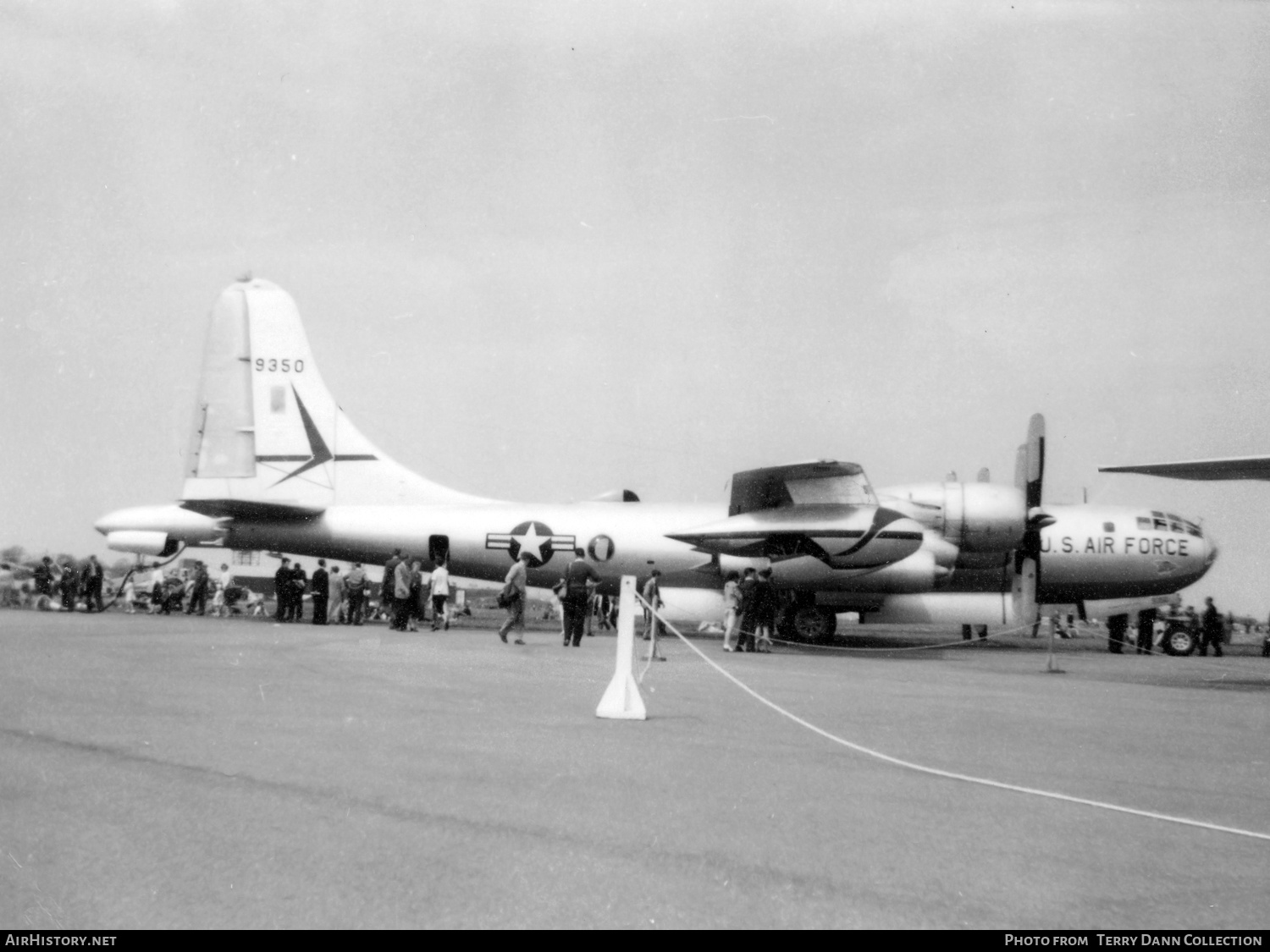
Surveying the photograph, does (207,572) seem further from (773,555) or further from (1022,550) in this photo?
(1022,550)

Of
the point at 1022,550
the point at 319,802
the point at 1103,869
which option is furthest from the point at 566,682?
the point at 1022,550

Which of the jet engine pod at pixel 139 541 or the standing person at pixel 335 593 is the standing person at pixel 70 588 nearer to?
the jet engine pod at pixel 139 541

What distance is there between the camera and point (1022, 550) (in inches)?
865

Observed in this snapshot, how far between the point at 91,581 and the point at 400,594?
398 inches

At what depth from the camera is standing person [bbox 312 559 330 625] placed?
82.3ft

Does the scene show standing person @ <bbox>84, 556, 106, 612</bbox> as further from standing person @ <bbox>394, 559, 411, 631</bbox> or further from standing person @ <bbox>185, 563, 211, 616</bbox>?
standing person @ <bbox>394, 559, 411, 631</bbox>

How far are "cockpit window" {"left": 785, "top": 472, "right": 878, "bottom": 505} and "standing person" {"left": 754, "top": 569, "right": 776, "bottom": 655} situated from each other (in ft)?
7.03

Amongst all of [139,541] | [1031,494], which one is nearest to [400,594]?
[139,541]

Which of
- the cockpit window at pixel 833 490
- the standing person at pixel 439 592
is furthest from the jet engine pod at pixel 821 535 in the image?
the standing person at pixel 439 592

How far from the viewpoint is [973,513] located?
22391 millimetres

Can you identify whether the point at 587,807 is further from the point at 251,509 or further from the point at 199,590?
the point at 199,590

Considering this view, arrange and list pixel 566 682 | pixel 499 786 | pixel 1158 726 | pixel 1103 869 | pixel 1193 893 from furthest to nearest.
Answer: pixel 566 682 → pixel 1158 726 → pixel 499 786 → pixel 1103 869 → pixel 1193 893
